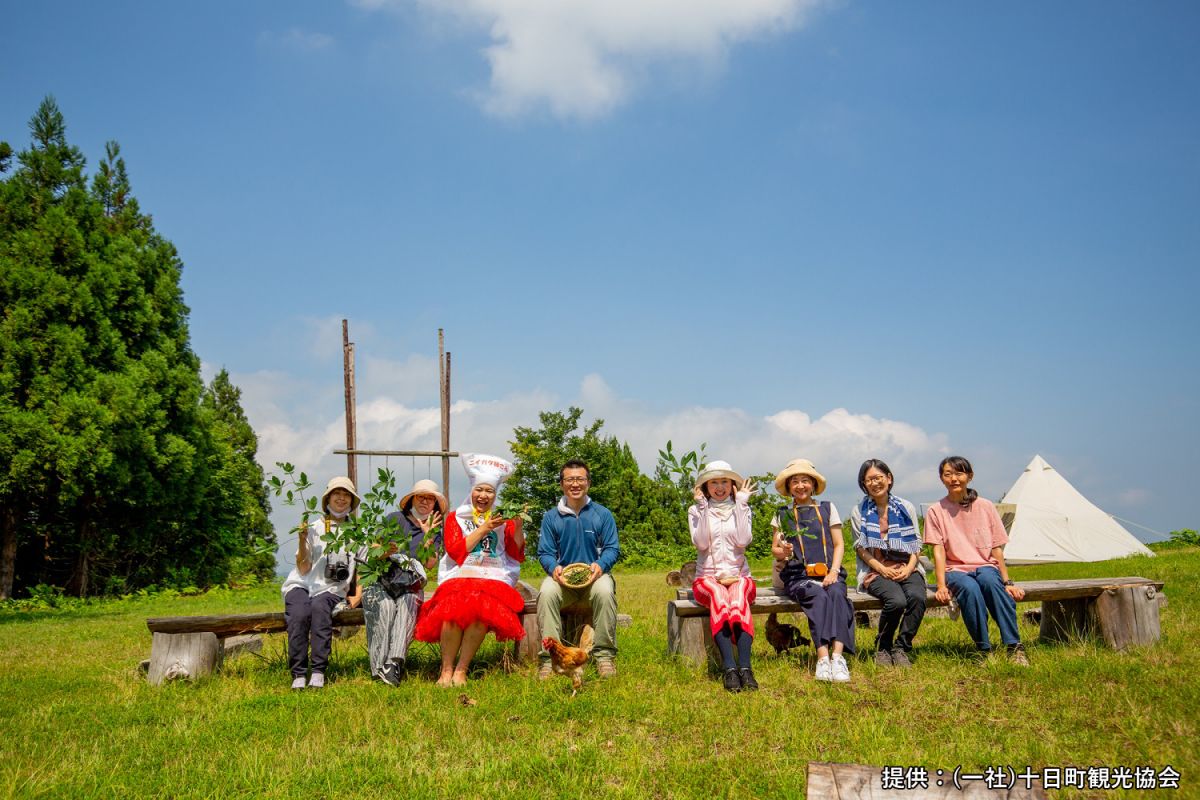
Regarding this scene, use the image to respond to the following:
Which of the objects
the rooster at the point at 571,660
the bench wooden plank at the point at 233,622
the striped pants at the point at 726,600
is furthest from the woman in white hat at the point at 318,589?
the striped pants at the point at 726,600

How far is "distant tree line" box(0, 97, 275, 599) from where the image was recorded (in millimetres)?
16031

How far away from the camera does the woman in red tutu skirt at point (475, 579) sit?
20.9 feet

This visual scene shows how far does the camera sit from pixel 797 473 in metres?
6.80

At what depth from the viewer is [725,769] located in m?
4.15

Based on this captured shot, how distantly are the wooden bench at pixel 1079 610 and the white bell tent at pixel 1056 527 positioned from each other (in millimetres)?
14156

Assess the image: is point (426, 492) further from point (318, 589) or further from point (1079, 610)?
point (1079, 610)

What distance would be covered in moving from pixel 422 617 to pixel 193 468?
50.2 feet

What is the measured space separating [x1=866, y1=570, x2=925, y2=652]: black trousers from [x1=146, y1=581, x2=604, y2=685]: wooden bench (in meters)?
2.46

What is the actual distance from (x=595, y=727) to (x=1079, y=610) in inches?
192

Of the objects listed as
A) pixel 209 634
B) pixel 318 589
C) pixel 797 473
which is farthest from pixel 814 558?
pixel 209 634

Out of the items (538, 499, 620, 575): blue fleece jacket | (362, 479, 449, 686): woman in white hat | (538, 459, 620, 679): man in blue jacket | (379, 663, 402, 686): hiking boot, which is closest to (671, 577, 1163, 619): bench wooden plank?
(538, 459, 620, 679): man in blue jacket

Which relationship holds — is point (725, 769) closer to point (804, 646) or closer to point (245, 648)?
point (804, 646)

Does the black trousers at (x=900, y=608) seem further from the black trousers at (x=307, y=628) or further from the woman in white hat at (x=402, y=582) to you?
the black trousers at (x=307, y=628)

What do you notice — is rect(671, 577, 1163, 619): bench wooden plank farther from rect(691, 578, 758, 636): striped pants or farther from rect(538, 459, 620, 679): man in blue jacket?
rect(538, 459, 620, 679): man in blue jacket
